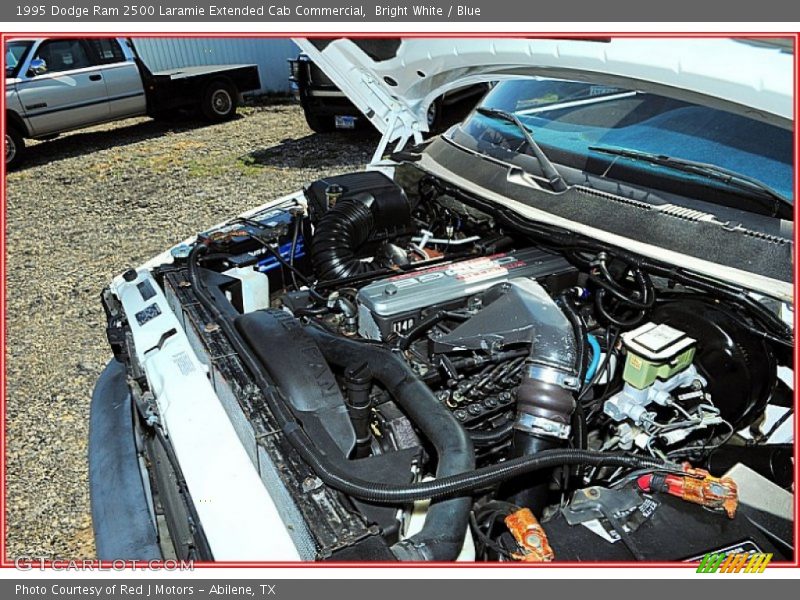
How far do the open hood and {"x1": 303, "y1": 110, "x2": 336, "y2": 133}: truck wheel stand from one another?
5.73m

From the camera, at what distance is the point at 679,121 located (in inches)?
84.2

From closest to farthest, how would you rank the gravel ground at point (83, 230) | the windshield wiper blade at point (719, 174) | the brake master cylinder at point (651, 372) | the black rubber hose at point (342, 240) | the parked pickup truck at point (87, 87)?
the brake master cylinder at point (651, 372), the windshield wiper blade at point (719, 174), the black rubber hose at point (342, 240), the gravel ground at point (83, 230), the parked pickup truck at point (87, 87)

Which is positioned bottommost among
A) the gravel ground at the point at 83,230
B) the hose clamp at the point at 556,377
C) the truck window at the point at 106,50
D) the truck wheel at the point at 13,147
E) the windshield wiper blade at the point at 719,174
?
the gravel ground at the point at 83,230

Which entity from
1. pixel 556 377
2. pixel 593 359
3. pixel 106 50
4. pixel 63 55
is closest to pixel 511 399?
pixel 556 377

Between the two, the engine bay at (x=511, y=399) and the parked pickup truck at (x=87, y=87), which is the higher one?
the parked pickup truck at (x=87, y=87)

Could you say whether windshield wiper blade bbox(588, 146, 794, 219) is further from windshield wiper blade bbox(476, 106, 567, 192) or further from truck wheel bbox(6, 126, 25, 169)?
truck wheel bbox(6, 126, 25, 169)

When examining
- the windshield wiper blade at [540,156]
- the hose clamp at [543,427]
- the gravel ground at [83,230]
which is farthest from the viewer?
the gravel ground at [83,230]

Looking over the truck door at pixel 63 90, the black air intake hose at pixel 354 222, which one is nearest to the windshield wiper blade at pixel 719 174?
the black air intake hose at pixel 354 222

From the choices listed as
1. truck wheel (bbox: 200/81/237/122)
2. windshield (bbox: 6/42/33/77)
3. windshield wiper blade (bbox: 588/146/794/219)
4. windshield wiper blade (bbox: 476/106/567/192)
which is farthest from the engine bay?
truck wheel (bbox: 200/81/237/122)

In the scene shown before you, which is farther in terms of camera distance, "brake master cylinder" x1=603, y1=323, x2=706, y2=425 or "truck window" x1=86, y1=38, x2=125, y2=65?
"truck window" x1=86, y1=38, x2=125, y2=65

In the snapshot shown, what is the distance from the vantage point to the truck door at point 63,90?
7781 millimetres

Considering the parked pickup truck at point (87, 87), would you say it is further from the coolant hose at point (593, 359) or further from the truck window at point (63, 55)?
the coolant hose at point (593, 359)

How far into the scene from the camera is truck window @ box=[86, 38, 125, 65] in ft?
27.3

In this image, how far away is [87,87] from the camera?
8.23 m
